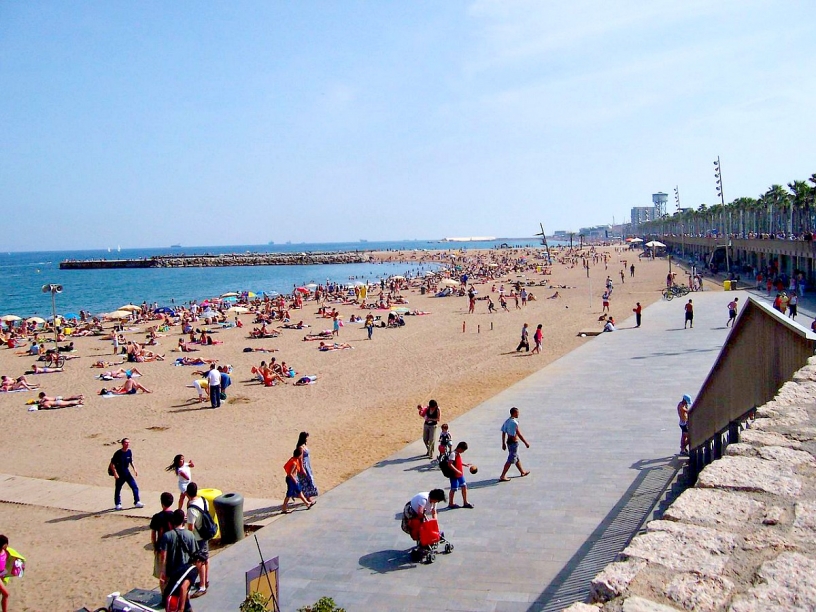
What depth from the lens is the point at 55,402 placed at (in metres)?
19.1

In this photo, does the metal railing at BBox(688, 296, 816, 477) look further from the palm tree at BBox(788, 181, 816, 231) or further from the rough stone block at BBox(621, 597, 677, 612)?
the palm tree at BBox(788, 181, 816, 231)

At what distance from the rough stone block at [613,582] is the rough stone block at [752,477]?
890 millimetres

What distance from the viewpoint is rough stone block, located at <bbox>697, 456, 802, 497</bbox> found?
3.24 metres

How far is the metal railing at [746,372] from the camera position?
548 centimetres

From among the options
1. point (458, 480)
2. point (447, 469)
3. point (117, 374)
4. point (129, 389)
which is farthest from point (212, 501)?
point (117, 374)

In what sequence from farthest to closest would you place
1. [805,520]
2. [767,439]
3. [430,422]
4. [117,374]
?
[117,374] → [430,422] → [767,439] → [805,520]

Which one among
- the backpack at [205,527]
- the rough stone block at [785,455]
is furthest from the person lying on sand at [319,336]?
the rough stone block at [785,455]

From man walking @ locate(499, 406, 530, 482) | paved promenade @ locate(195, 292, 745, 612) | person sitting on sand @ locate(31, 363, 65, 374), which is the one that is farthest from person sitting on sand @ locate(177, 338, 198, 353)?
man walking @ locate(499, 406, 530, 482)

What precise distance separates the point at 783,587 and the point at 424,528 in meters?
4.90

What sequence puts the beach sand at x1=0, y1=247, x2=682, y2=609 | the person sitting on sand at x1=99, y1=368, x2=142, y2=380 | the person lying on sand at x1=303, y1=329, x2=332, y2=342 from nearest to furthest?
the beach sand at x1=0, y1=247, x2=682, y2=609 < the person sitting on sand at x1=99, y1=368, x2=142, y2=380 < the person lying on sand at x1=303, y1=329, x2=332, y2=342

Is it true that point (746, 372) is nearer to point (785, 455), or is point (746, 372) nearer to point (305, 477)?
point (785, 455)

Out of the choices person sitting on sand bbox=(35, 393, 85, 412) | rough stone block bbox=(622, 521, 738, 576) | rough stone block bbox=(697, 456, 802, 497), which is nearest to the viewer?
rough stone block bbox=(622, 521, 738, 576)

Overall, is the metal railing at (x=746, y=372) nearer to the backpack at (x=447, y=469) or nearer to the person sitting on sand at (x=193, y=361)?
Answer: the backpack at (x=447, y=469)

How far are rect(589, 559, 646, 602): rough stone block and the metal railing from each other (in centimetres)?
337
